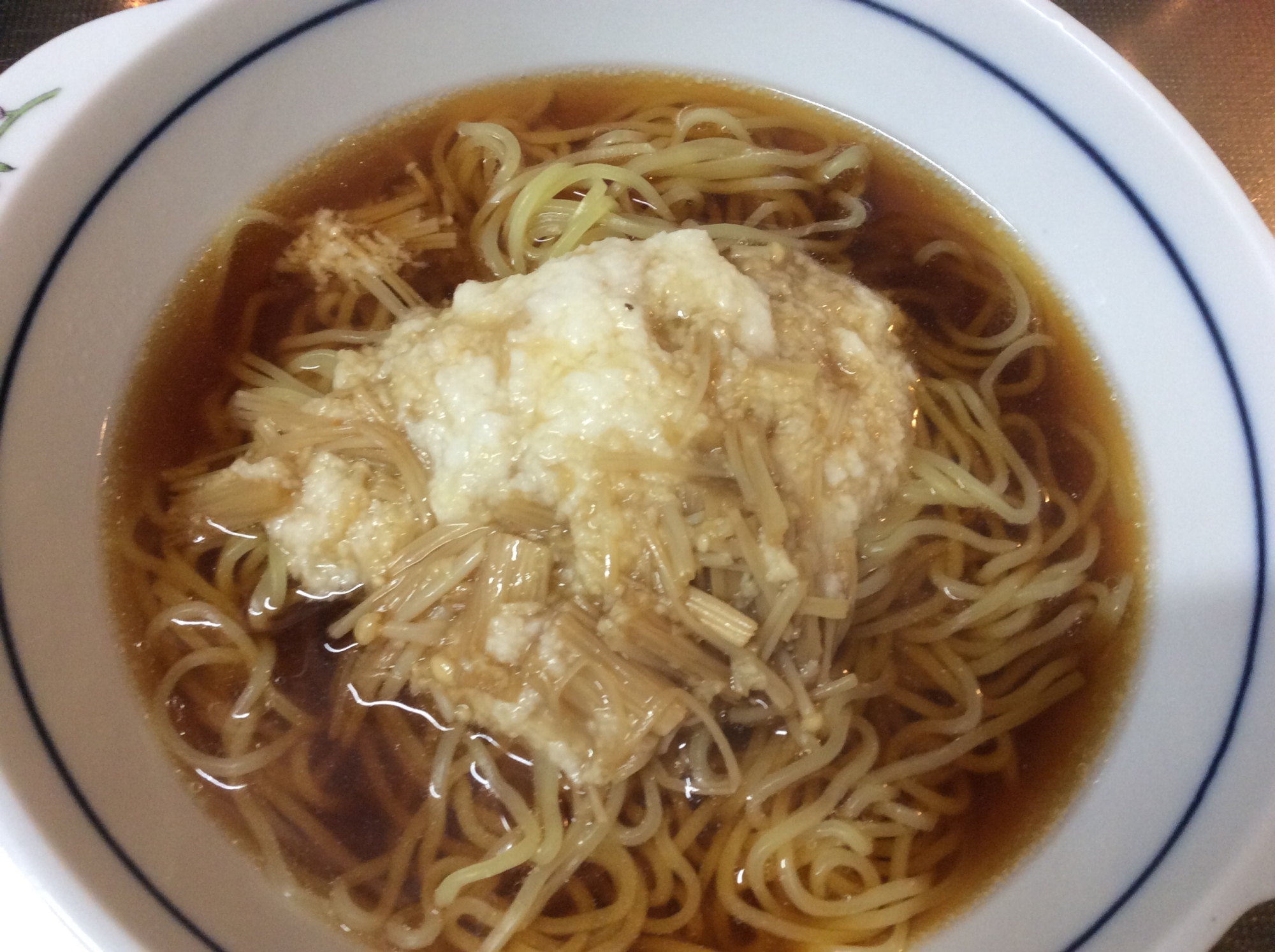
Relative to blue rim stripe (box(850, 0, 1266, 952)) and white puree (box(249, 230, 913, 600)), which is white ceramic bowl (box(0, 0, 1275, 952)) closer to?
blue rim stripe (box(850, 0, 1266, 952))

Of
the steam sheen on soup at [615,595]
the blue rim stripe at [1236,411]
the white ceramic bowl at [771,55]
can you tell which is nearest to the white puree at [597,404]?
the steam sheen on soup at [615,595]

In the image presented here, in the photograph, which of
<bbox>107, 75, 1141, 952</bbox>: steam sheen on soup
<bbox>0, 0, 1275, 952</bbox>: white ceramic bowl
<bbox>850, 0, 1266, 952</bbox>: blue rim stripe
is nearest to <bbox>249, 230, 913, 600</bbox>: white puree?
<bbox>107, 75, 1141, 952</bbox>: steam sheen on soup

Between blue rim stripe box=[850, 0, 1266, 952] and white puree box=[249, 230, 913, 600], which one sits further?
white puree box=[249, 230, 913, 600]

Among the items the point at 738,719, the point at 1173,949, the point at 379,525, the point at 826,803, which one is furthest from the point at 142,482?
the point at 1173,949

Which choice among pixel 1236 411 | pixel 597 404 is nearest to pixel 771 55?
pixel 597 404

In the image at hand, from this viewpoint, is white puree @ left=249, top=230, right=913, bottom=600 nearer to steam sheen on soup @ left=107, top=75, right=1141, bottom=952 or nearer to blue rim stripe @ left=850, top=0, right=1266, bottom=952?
steam sheen on soup @ left=107, top=75, right=1141, bottom=952

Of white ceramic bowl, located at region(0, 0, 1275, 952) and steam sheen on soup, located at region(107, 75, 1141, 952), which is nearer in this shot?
white ceramic bowl, located at region(0, 0, 1275, 952)

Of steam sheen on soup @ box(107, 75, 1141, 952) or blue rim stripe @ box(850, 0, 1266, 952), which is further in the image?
steam sheen on soup @ box(107, 75, 1141, 952)
